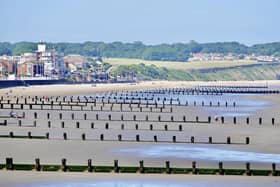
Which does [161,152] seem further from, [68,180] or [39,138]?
[68,180]

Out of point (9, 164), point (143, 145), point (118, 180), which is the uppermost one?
point (9, 164)

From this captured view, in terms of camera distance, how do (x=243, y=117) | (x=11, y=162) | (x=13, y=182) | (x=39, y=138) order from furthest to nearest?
1. (x=243, y=117)
2. (x=39, y=138)
3. (x=11, y=162)
4. (x=13, y=182)

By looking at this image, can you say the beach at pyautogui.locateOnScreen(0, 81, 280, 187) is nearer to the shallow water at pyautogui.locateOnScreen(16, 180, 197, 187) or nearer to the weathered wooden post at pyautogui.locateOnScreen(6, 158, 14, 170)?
the shallow water at pyautogui.locateOnScreen(16, 180, 197, 187)

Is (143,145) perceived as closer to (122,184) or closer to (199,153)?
(199,153)

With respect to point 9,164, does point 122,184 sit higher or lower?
lower

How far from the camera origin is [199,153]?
1539 inches

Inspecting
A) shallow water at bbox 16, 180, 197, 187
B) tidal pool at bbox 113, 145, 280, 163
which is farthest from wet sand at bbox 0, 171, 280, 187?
tidal pool at bbox 113, 145, 280, 163

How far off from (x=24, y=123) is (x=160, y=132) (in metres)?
9.43

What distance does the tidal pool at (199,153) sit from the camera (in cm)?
3691

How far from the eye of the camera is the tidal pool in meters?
36.9

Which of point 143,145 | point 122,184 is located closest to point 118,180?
point 122,184

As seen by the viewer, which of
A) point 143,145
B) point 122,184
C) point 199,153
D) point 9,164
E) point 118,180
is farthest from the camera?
point 143,145

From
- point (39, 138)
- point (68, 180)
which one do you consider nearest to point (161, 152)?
point (39, 138)

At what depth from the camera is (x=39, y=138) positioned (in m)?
44.1
